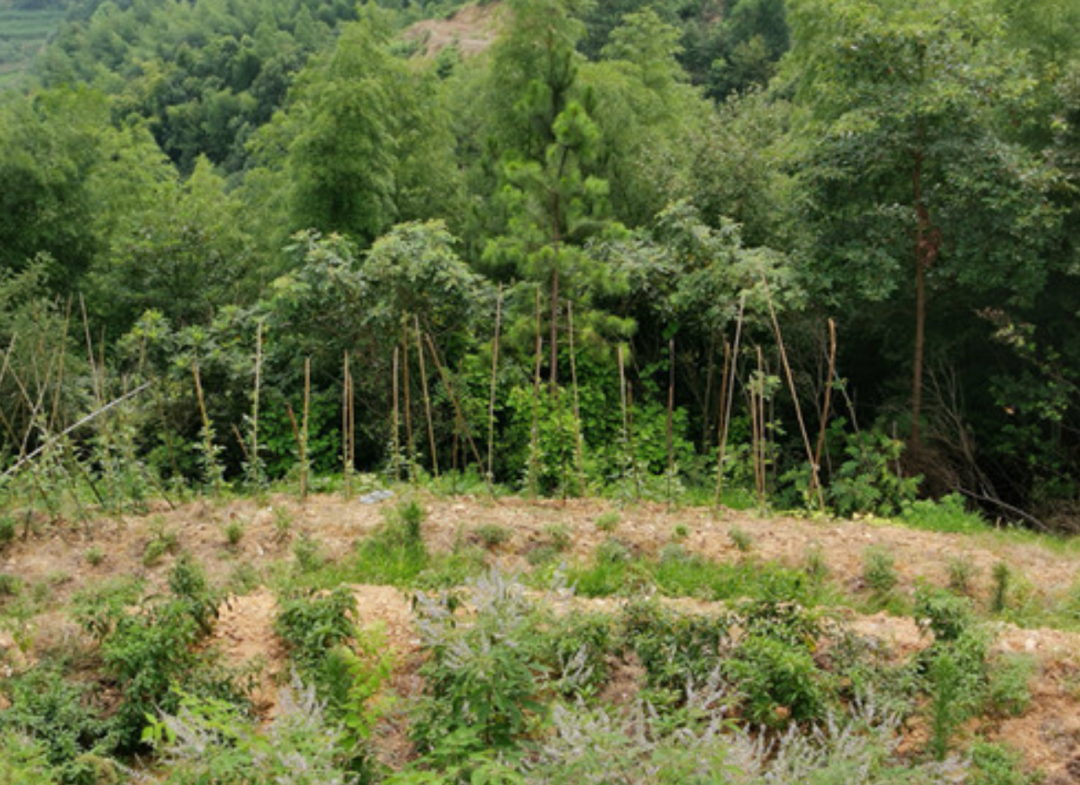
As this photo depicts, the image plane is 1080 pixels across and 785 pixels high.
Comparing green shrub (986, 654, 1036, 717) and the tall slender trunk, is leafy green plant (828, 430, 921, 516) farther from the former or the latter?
green shrub (986, 654, 1036, 717)

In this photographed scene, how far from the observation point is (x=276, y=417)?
29.5 ft

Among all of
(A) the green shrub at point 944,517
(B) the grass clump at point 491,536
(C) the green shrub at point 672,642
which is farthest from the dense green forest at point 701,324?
(C) the green shrub at point 672,642

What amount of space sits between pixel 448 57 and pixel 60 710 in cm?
2657

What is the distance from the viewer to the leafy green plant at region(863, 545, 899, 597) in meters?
5.35

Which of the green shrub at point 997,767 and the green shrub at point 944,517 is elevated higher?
the green shrub at point 997,767

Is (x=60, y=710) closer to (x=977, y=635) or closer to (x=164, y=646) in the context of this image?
(x=164, y=646)

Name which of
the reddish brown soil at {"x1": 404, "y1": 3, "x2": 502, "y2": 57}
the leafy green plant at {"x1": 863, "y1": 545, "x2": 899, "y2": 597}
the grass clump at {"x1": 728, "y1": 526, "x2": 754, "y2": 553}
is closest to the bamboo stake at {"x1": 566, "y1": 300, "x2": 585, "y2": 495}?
the grass clump at {"x1": 728, "y1": 526, "x2": 754, "y2": 553}

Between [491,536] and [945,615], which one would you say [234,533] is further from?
[945,615]

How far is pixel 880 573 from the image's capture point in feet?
17.6

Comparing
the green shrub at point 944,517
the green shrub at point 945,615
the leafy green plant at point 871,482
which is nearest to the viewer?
the green shrub at point 945,615

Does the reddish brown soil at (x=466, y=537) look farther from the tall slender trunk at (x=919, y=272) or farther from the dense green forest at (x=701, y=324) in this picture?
the tall slender trunk at (x=919, y=272)

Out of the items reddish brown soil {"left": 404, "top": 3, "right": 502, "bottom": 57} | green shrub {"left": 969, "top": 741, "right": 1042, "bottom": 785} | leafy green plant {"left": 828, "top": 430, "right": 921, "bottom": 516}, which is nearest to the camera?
green shrub {"left": 969, "top": 741, "right": 1042, "bottom": 785}

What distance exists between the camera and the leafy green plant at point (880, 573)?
5.35 m

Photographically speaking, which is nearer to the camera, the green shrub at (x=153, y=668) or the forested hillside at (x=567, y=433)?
the forested hillside at (x=567, y=433)
